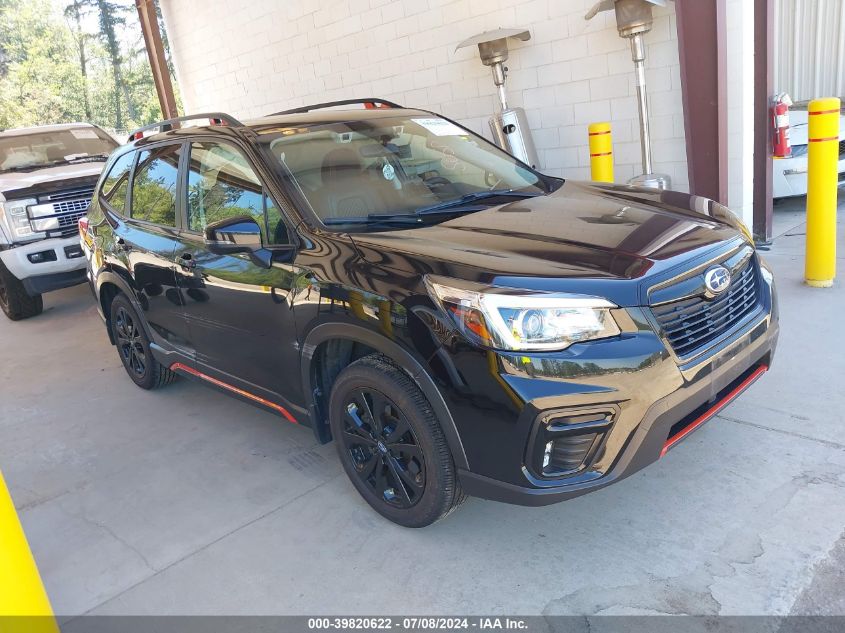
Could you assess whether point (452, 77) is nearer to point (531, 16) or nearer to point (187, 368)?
point (531, 16)

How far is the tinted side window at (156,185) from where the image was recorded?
3.70 meters

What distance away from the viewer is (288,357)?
9.90 ft

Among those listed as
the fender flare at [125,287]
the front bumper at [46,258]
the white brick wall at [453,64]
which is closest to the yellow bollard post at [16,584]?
the fender flare at [125,287]

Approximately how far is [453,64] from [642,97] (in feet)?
7.87

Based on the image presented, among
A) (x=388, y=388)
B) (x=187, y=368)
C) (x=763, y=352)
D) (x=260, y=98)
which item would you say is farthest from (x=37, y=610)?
(x=260, y=98)

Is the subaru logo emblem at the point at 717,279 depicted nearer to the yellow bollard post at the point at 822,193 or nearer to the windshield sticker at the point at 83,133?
the yellow bollard post at the point at 822,193

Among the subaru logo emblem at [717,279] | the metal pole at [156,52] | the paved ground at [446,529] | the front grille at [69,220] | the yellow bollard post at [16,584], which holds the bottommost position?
the paved ground at [446,529]

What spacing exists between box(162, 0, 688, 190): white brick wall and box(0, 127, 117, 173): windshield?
108 inches

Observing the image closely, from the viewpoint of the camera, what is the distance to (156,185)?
391 cm

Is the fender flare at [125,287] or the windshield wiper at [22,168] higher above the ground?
the windshield wiper at [22,168]

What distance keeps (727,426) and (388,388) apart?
5.67ft

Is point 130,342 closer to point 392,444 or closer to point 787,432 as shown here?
point 392,444

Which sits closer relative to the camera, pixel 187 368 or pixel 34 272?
pixel 187 368

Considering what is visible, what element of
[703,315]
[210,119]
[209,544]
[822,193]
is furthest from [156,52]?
[703,315]
